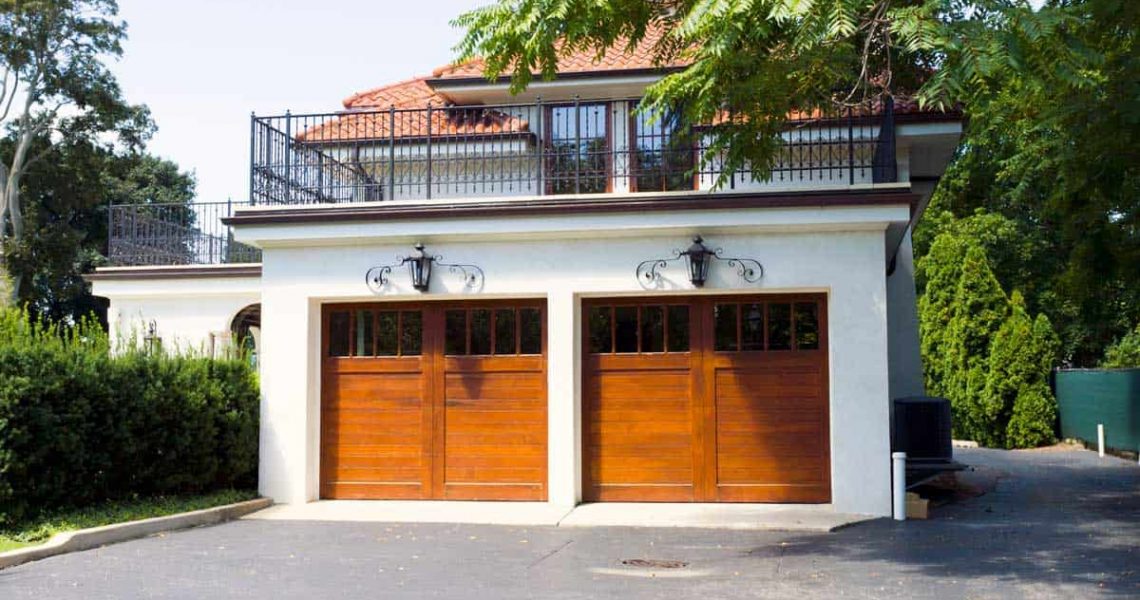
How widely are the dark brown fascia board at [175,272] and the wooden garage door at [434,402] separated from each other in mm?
7486

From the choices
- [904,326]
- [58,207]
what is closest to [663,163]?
[904,326]

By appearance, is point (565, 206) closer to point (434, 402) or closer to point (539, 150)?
point (539, 150)

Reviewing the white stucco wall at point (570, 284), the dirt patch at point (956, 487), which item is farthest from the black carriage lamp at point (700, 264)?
the dirt patch at point (956, 487)

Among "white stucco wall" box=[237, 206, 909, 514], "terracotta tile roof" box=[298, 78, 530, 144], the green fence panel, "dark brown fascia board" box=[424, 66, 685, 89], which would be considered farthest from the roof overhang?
the green fence panel

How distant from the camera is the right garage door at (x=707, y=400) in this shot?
13.6m

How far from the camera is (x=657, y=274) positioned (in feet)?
44.8

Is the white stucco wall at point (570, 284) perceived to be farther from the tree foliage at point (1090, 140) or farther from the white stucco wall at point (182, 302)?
the white stucco wall at point (182, 302)

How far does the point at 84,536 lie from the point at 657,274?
6.85m

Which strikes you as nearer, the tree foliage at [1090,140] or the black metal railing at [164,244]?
the tree foliage at [1090,140]

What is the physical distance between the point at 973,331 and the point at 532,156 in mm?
18212

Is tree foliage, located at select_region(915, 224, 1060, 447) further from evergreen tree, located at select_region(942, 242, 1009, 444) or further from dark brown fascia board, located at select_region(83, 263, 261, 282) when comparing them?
dark brown fascia board, located at select_region(83, 263, 261, 282)

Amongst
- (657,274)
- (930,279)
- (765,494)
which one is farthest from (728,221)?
(930,279)

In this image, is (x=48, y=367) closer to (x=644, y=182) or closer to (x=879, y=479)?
(x=644, y=182)

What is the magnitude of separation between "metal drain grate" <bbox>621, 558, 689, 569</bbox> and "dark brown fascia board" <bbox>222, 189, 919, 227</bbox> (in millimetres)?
4650
